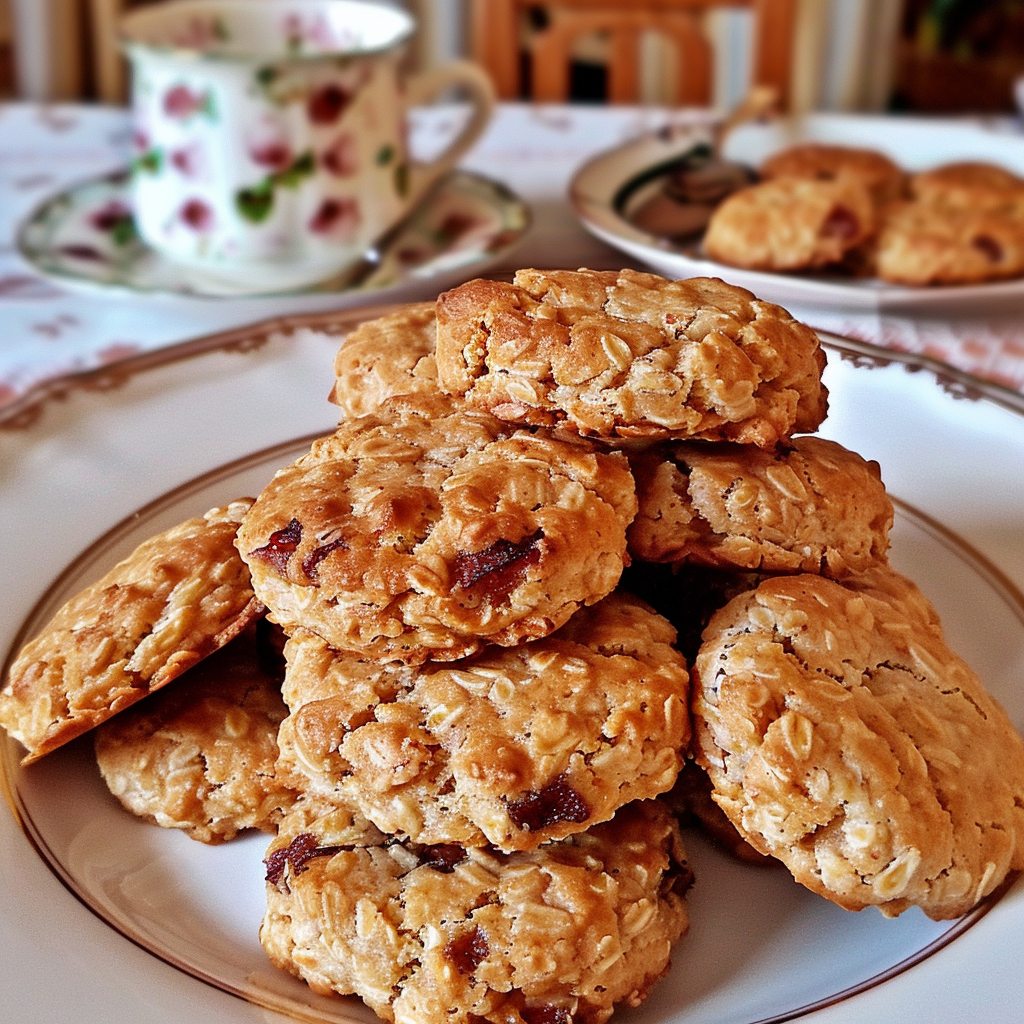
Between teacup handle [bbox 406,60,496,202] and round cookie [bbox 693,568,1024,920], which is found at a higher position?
teacup handle [bbox 406,60,496,202]

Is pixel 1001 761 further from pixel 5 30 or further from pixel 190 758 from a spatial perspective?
pixel 5 30

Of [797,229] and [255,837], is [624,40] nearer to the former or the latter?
[797,229]

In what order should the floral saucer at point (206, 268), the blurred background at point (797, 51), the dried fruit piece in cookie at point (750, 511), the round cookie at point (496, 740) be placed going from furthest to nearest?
the blurred background at point (797, 51), the floral saucer at point (206, 268), the dried fruit piece in cookie at point (750, 511), the round cookie at point (496, 740)

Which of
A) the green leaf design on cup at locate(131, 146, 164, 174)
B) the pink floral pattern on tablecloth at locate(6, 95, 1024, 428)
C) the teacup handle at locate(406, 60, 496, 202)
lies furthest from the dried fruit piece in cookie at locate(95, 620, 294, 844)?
the teacup handle at locate(406, 60, 496, 202)

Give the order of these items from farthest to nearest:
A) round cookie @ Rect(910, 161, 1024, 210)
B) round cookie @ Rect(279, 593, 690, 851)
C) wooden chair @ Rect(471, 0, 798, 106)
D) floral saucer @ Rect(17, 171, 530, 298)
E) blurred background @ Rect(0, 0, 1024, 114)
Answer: blurred background @ Rect(0, 0, 1024, 114), wooden chair @ Rect(471, 0, 798, 106), round cookie @ Rect(910, 161, 1024, 210), floral saucer @ Rect(17, 171, 530, 298), round cookie @ Rect(279, 593, 690, 851)

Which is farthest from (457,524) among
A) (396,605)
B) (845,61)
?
(845,61)

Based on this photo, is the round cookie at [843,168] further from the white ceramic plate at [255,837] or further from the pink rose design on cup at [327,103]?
the pink rose design on cup at [327,103]

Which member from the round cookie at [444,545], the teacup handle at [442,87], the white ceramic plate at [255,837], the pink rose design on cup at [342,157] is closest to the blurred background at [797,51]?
the teacup handle at [442,87]

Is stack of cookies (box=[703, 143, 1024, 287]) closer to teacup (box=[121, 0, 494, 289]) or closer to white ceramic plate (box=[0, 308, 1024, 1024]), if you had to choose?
white ceramic plate (box=[0, 308, 1024, 1024])
